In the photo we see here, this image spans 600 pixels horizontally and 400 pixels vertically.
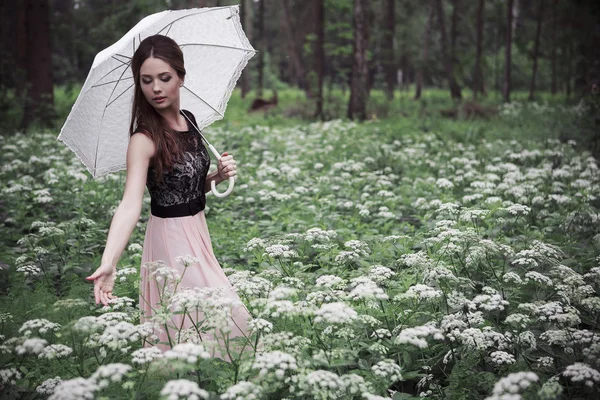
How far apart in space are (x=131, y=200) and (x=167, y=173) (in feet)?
1.14

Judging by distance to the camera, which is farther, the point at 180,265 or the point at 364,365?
the point at 180,265

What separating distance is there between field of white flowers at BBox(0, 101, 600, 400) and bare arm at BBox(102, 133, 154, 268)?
0.30m

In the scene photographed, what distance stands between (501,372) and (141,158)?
2833 millimetres

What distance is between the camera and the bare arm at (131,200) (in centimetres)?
316

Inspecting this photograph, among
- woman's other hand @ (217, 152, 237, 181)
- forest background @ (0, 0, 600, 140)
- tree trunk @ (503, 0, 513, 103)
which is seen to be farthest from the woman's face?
tree trunk @ (503, 0, 513, 103)

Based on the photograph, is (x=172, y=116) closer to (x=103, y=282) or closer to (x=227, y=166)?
(x=227, y=166)

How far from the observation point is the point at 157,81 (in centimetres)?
348

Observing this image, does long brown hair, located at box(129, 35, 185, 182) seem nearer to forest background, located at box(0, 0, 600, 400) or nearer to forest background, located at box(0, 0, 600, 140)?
forest background, located at box(0, 0, 600, 400)

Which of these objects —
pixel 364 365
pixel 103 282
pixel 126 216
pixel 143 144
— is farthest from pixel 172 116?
pixel 364 365

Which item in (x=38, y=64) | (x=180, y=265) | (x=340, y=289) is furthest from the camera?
(x=38, y=64)

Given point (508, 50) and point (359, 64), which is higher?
point (508, 50)

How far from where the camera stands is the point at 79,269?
5.45 m

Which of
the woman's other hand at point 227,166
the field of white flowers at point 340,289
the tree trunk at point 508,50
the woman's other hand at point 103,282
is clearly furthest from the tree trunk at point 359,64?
the woman's other hand at point 103,282

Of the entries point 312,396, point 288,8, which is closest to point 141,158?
point 312,396
